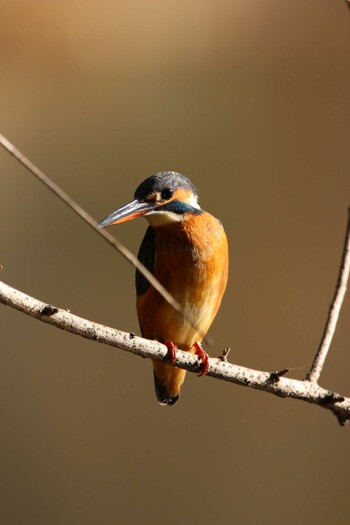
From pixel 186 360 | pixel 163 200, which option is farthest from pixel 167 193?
pixel 186 360

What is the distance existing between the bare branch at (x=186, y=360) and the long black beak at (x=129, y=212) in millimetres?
349

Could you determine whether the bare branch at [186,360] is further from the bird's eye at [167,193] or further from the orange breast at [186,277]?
the bird's eye at [167,193]

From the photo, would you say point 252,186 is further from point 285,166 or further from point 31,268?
point 31,268

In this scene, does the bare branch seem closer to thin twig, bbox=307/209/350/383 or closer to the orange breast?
thin twig, bbox=307/209/350/383

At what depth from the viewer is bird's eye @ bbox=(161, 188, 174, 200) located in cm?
238

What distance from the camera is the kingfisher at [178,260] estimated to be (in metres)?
2.37

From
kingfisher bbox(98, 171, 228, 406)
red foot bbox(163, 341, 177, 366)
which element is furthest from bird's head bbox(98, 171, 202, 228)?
red foot bbox(163, 341, 177, 366)

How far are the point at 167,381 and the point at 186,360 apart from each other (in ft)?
1.84

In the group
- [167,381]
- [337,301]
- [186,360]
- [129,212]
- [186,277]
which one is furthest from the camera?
[167,381]

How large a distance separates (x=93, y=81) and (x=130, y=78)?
18cm

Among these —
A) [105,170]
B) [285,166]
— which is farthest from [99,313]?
[285,166]

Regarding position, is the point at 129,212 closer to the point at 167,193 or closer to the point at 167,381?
the point at 167,193

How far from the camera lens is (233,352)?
4.09 m

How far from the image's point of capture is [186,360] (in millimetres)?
2096
